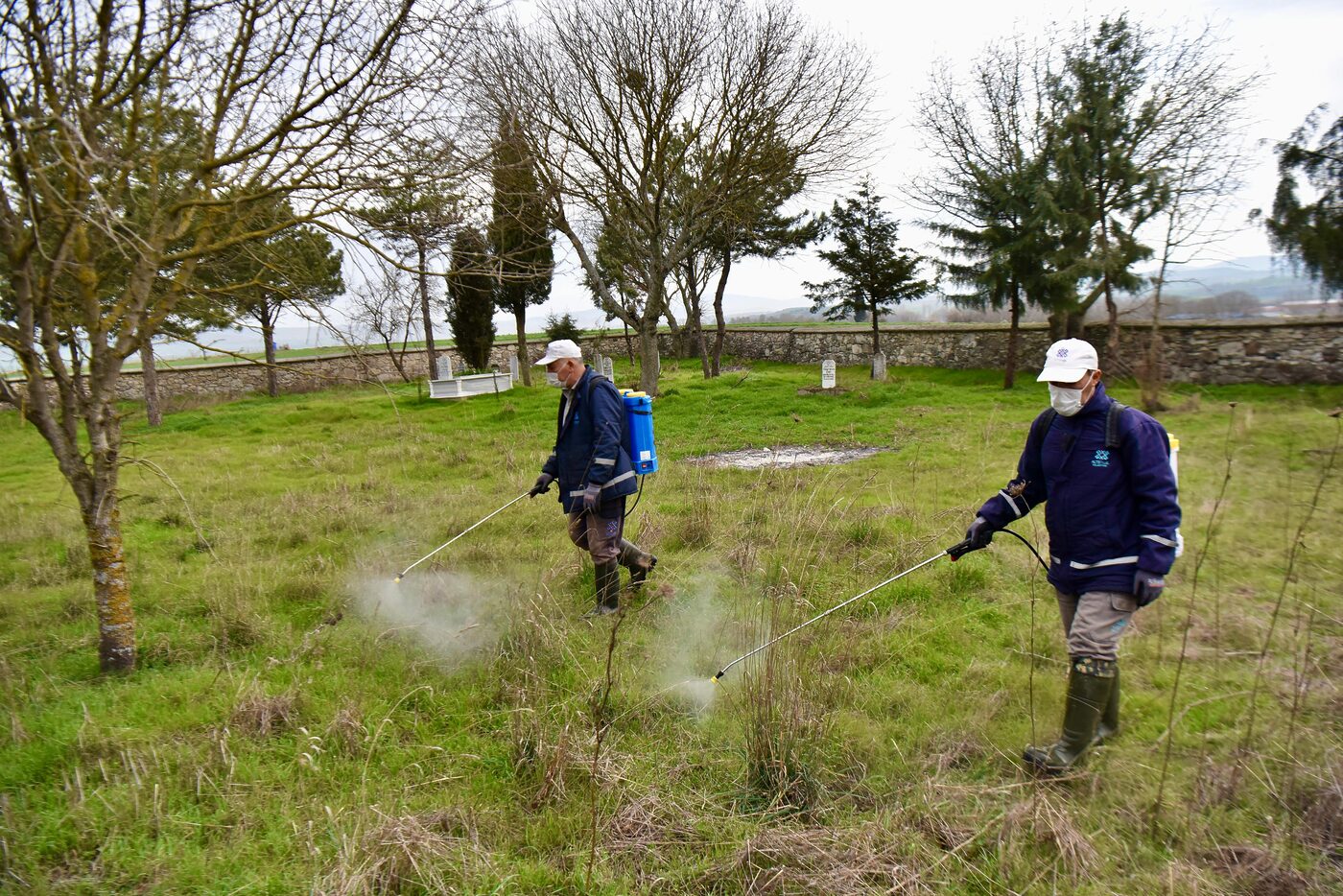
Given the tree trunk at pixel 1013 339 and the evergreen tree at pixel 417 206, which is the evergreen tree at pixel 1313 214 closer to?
the tree trunk at pixel 1013 339

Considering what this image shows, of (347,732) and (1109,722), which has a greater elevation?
(347,732)

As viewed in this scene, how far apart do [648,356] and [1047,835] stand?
1845 centimetres

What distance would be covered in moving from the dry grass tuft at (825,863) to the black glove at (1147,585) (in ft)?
4.95

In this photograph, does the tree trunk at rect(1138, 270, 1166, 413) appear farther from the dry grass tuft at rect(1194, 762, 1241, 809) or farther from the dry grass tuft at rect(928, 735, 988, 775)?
the dry grass tuft at rect(928, 735, 988, 775)

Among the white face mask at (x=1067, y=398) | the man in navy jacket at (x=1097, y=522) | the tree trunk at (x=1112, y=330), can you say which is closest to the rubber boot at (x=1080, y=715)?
the man in navy jacket at (x=1097, y=522)

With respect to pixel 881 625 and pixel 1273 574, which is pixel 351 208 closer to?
pixel 881 625

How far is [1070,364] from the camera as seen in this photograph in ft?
11.1

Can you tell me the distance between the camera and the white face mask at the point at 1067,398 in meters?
3.41

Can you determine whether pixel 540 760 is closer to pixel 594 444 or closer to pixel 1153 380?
pixel 594 444

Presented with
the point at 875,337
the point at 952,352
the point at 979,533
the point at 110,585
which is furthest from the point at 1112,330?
the point at 110,585

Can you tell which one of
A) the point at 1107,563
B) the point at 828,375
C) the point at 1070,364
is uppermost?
the point at 1070,364

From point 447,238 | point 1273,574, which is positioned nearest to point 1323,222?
point 1273,574

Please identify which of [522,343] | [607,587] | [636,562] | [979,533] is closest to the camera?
[979,533]

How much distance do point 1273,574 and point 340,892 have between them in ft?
21.8
